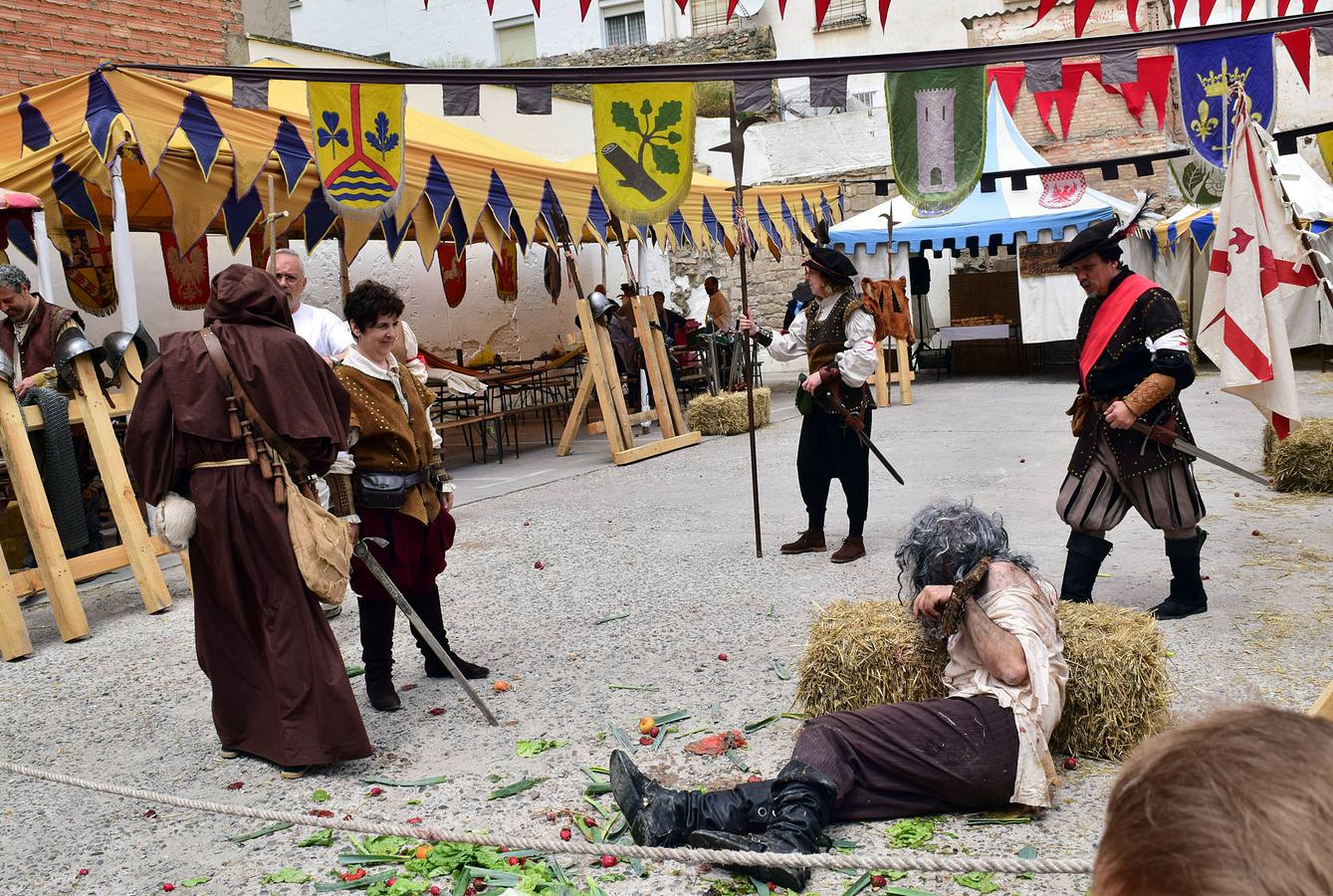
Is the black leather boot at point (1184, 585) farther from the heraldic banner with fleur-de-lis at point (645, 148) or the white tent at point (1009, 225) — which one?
the white tent at point (1009, 225)

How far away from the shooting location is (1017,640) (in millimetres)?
3168

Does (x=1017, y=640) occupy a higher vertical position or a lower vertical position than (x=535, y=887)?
higher

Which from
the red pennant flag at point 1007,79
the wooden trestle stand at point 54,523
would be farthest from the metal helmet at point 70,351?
the red pennant flag at point 1007,79

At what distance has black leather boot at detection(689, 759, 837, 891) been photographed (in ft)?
9.20

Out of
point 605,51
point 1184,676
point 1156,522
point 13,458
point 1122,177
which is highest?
point 605,51

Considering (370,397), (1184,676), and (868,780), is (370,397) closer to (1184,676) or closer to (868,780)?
(868,780)

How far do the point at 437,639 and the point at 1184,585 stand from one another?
316cm

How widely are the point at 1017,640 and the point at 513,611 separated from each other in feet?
9.97

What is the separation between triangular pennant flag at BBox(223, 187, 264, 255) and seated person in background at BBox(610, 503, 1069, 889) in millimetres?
6725

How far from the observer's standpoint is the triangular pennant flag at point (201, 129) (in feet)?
22.2

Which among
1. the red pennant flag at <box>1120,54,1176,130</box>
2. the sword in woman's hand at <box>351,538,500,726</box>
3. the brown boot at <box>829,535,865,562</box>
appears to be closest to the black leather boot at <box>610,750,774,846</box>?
the sword in woman's hand at <box>351,538,500,726</box>

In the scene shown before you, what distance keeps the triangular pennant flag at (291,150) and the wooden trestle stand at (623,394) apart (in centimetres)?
320

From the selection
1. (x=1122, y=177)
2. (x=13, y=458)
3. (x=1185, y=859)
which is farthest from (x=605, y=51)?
(x=1185, y=859)

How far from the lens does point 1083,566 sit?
184 inches
